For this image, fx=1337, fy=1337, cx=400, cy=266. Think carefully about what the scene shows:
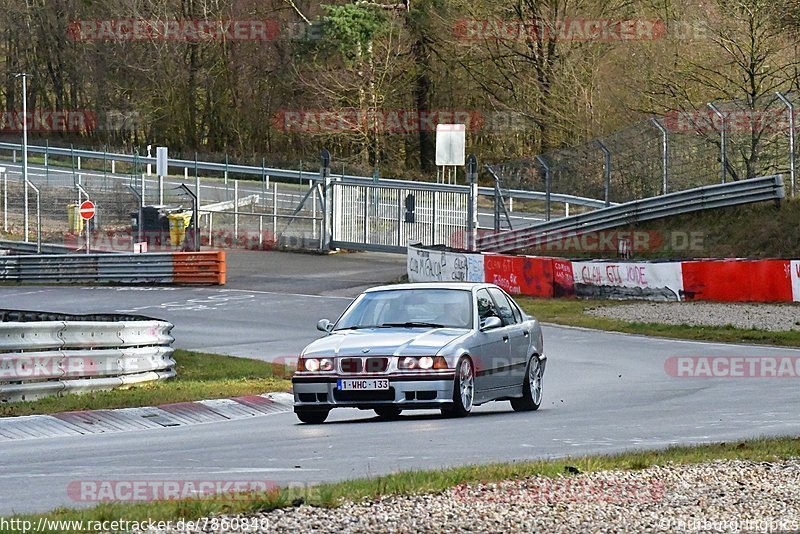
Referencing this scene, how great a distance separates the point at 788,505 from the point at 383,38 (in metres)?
53.3

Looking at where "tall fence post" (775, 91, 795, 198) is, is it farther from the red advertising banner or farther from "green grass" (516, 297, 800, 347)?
"green grass" (516, 297, 800, 347)

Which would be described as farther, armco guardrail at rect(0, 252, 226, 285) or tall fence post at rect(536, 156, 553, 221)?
armco guardrail at rect(0, 252, 226, 285)

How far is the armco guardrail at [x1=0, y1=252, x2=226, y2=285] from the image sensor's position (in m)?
39.3

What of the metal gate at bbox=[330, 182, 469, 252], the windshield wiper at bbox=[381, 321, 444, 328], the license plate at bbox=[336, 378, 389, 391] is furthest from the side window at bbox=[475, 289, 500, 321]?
the metal gate at bbox=[330, 182, 469, 252]

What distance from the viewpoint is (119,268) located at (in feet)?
133

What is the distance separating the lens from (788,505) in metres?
7.51

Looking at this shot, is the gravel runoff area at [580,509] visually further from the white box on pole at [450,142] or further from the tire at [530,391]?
the white box on pole at [450,142]

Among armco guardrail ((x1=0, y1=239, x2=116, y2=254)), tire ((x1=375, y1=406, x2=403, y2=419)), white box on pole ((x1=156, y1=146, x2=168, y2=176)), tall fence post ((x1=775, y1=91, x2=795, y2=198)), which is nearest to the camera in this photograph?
tire ((x1=375, y1=406, x2=403, y2=419))

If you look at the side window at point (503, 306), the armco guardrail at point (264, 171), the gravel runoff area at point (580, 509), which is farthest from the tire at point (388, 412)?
the armco guardrail at point (264, 171)

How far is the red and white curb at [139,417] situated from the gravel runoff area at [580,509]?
249 inches

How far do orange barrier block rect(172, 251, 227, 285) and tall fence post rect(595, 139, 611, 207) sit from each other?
11.2 meters

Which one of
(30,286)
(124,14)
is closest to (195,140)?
(124,14)

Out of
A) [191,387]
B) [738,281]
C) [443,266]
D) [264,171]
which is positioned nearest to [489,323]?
[191,387]

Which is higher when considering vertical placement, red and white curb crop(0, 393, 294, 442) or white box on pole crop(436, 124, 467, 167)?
white box on pole crop(436, 124, 467, 167)
